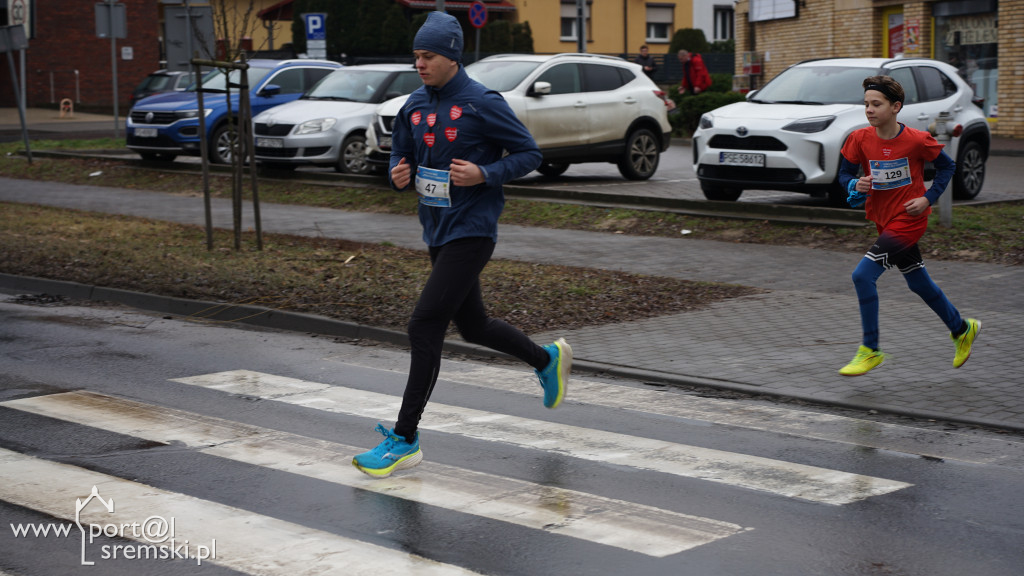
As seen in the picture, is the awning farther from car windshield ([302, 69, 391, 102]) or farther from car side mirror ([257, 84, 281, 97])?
car windshield ([302, 69, 391, 102])

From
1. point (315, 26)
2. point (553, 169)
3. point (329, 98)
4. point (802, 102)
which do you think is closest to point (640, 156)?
point (553, 169)

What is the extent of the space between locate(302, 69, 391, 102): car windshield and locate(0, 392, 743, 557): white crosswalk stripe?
1381cm

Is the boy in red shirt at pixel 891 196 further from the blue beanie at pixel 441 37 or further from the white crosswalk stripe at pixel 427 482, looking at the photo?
the white crosswalk stripe at pixel 427 482

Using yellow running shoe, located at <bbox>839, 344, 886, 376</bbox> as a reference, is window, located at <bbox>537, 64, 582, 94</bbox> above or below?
above

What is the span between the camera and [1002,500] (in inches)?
206

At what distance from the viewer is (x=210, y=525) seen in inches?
Result: 192

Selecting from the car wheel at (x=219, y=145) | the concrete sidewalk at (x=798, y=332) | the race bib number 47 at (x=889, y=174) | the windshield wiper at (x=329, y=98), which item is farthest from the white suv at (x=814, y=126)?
the car wheel at (x=219, y=145)

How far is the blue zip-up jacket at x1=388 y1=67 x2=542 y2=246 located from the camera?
5656mm

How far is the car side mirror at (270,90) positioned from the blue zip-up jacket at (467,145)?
1687 centimetres

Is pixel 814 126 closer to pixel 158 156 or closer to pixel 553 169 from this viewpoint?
pixel 553 169

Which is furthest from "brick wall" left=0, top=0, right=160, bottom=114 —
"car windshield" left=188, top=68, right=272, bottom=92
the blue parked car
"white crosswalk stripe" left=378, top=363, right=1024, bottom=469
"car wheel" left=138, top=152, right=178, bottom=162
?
"white crosswalk stripe" left=378, top=363, right=1024, bottom=469

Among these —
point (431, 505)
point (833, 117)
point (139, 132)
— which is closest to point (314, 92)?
point (139, 132)

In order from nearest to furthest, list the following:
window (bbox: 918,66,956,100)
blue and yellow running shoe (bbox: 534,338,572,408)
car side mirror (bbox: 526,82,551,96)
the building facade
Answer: blue and yellow running shoe (bbox: 534,338,572,408), window (bbox: 918,66,956,100), car side mirror (bbox: 526,82,551,96), the building facade

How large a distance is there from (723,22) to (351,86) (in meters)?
50.3
